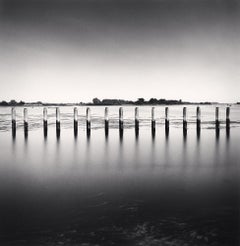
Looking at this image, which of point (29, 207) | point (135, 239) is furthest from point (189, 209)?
point (29, 207)

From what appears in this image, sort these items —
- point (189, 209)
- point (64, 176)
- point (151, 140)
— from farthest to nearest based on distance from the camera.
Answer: point (151, 140), point (64, 176), point (189, 209)

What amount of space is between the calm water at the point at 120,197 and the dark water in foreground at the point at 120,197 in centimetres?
1

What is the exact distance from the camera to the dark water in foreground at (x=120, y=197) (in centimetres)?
468

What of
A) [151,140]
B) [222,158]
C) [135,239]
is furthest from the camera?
[151,140]

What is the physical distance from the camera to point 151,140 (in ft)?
54.4

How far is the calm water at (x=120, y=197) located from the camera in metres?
4.68

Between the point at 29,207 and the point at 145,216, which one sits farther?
the point at 29,207

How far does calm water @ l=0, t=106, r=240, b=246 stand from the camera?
4.68 m

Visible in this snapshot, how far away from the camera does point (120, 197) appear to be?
21.5 ft

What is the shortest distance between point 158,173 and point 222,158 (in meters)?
3.58

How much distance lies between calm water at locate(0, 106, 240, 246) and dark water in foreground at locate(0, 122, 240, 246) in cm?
1

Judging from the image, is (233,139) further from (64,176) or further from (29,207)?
(29,207)

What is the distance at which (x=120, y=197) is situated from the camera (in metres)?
6.56

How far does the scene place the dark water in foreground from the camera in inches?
184
